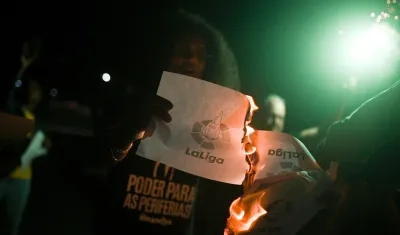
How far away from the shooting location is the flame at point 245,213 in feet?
7.23

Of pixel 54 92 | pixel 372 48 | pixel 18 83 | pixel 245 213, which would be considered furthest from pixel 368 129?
pixel 54 92

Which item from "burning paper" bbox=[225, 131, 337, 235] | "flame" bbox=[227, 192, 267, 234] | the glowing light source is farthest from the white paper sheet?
the glowing light source

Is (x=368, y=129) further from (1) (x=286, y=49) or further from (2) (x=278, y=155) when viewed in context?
(1) (x=286, y=49)

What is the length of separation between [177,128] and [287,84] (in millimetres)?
5088

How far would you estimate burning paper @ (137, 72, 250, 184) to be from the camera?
2.56m

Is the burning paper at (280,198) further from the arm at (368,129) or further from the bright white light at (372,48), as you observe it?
the bright white light at (372,48)

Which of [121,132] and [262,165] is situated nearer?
[262,165]

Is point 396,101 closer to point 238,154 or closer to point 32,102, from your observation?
point 238,154

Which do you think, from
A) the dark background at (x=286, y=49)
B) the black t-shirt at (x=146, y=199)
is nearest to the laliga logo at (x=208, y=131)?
the black t-shirt at (x=146, y=199)

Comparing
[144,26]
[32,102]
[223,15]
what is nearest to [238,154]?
[32,102]

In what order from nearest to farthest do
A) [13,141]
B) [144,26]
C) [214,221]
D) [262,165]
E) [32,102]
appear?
[262,165]
[214,221]
[13,141]
[32,102]
[144,26]

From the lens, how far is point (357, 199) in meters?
2.11

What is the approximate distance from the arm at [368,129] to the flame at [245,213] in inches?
14.5

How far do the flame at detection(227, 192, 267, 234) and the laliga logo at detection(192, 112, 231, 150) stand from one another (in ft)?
1.23
